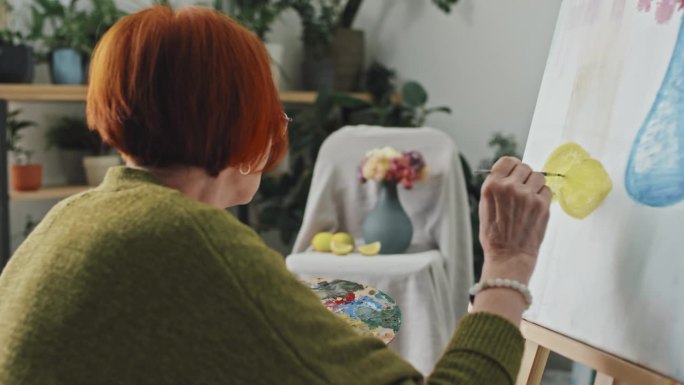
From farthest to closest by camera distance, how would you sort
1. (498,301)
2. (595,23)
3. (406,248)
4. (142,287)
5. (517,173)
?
1. (406,248)
2. (595,23)
3. (517,173)
4. (498,301)
5. (142,287)

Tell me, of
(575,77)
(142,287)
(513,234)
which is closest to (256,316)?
A: (142,287)

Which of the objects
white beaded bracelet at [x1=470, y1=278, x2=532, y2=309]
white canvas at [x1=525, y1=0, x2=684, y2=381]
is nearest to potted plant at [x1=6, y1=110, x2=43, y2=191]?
white canvas at [x1=525, y1=0, x2=684, y2=381]

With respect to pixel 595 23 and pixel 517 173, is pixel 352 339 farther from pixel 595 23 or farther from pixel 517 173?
pixel 595 23

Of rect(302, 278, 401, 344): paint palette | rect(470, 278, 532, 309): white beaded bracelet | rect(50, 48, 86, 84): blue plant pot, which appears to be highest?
rect(470, 278, 532, 309): white beaded bracelet

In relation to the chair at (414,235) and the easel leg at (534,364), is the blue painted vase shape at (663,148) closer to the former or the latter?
the easel leg at (534,364)

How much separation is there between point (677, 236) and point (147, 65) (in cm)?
72

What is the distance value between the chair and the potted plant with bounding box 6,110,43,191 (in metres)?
0.99

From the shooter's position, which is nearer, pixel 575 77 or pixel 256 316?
pixel 256 316

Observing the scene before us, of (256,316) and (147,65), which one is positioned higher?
(147,65)

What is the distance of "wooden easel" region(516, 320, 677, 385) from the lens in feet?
3.00

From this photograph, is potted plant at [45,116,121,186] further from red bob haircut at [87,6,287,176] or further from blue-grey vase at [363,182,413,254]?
red bob haircut at [87,6,287,176]

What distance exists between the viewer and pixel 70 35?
2.40m

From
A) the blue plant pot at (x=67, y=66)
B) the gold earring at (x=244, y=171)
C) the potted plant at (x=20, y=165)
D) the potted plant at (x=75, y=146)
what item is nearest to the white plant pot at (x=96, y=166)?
the potted plant at (x=75, y=146)

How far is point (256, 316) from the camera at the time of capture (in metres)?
0.67
